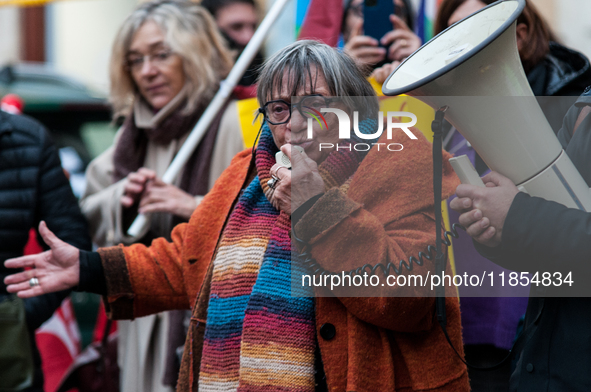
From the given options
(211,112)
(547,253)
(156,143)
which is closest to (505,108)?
(547,253)

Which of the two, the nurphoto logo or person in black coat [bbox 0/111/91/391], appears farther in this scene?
person in black coat [bbox 0/111/91/391]

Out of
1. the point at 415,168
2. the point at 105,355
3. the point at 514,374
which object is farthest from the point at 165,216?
the point at 514,374

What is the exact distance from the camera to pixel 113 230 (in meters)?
3.19

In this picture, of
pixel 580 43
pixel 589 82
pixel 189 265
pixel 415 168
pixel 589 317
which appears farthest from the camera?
pixel 580 43

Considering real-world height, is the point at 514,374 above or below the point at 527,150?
below

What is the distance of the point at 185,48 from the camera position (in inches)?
132

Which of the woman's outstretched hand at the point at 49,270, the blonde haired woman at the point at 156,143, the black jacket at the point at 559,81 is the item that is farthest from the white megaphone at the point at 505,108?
the blonde haired woman at the point at 156,143

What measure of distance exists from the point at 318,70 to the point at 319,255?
0.55 metres

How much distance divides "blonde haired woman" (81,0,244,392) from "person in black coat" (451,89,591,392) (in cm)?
156

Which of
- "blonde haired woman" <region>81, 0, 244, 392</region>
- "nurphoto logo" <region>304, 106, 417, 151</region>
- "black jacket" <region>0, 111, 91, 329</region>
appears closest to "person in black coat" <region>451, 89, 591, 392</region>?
"nurphoto logo" <region>304, 106, 417, 151</region>

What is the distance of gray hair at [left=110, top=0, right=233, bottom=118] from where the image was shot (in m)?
3.36

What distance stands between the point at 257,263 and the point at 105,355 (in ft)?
5.36

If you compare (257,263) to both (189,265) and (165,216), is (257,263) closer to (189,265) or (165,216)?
(189,265)

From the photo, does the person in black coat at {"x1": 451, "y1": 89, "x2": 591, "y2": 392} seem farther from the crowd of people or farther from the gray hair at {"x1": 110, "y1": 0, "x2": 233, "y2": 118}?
the gray hair at {"x1": 110, "y1": 0, "x2": 233, "y2": 118}
